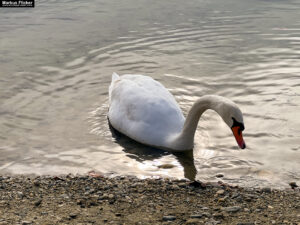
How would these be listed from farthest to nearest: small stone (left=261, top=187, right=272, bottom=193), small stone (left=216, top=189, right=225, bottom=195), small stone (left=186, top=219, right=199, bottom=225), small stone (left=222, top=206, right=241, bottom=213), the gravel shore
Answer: small stone (left=261, top=187, right=272, bottom=193), small stone (left=216, top=189, right=225, bottom=195), small stone (left=222, top=206, right=241, bottom=213), the gravel shore, small stone (left=186, top=219, right=199, bottom=225)

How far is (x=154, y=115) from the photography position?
848 cm

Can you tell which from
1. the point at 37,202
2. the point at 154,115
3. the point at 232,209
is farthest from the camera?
the point at 154,115

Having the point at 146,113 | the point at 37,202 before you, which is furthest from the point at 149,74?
the point at 37,202

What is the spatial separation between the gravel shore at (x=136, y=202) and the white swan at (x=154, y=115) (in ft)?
3.89

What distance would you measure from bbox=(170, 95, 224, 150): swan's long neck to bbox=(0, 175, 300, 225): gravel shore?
1.13 m

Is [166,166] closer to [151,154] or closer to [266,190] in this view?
[151,154]

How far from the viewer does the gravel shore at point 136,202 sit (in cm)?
584

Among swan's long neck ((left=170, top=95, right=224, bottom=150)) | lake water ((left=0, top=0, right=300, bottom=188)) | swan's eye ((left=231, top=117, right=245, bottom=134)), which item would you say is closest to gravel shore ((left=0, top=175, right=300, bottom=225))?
lake water ((left=0, top=0, right=300, bottom=188))

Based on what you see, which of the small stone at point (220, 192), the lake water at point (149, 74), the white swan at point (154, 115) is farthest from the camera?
the lake water at point (149, 74)

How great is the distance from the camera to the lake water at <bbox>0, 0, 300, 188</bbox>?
8102 mm

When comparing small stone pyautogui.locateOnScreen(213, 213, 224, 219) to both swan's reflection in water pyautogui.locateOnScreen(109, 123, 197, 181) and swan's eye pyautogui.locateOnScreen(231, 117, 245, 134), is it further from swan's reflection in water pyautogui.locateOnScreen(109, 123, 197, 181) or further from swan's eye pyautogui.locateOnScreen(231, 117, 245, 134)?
swan's reflection in water pyautogui.locateOnScreen(109, 123, 197, 181)

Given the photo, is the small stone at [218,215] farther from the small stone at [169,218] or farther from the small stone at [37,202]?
the small stone at [37,202]

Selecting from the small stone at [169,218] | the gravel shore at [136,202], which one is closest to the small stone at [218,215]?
the gravel shore at [136,202]

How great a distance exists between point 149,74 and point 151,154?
4.08 m
